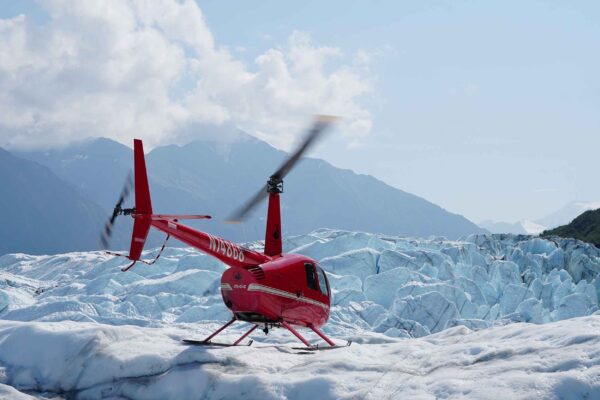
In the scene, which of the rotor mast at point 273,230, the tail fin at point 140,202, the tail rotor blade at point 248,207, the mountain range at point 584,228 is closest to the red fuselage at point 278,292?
the rotor mast at point 273,230

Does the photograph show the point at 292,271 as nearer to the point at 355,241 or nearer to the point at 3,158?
the point at 355,241

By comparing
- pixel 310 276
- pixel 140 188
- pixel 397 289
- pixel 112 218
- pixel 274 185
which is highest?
pixel 274 185

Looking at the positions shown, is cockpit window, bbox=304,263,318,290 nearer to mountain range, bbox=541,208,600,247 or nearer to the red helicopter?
the red helicopter

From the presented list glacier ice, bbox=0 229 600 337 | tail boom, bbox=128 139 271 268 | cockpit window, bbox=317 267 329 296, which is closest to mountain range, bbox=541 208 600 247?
glacier ice, bbox=0 229 600 337

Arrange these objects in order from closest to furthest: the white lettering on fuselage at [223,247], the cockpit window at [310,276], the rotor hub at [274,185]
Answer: the white lettering on fuselage at [223,247], the rotor hub at [274,185], the cockpit window at [310,276]

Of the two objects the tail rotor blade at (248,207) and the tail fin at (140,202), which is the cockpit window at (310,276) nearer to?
the tail rotor blade at (248,207)

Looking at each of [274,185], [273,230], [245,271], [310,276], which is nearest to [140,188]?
[245,271]

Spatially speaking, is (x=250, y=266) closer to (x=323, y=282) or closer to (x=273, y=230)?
(x=273, y=230)
